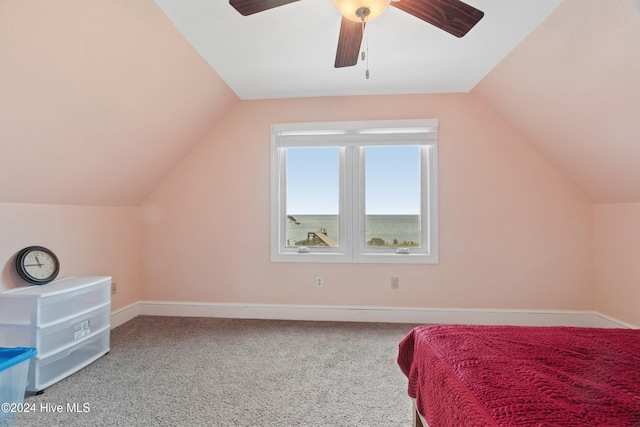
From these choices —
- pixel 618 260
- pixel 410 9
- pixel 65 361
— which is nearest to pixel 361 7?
pixel 410 9

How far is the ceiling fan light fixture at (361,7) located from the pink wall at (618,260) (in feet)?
9.22

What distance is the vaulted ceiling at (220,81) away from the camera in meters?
1.52

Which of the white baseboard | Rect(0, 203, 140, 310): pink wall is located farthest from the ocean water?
Rect(0, 203, 140, 310): pink wall

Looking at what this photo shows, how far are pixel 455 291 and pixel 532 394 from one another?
2.18 metres

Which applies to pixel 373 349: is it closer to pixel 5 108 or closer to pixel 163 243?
pixel 163 243

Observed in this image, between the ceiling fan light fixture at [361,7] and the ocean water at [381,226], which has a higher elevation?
the ceiling fan light fixture at [361,7]

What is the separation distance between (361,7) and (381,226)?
217 centimetres

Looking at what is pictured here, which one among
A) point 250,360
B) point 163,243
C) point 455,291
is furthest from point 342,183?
point 163,243

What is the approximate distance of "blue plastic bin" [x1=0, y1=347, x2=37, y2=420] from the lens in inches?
56.5

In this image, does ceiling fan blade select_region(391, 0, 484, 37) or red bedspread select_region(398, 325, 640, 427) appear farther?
ceiling fan blade select_region(391, 0, 484, 37)

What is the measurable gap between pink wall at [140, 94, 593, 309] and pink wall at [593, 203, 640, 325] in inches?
3.6

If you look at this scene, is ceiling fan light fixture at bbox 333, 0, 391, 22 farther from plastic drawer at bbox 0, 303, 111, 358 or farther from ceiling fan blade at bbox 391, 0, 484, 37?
plastic drawer at bbox 0, 303, 111, 358

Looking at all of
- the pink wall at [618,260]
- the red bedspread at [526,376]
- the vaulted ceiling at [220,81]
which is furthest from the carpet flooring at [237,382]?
the pink wall at [618,260]

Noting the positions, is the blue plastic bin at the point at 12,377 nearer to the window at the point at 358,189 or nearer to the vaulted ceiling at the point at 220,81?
the vaulted ceiling at the point at 220,81
